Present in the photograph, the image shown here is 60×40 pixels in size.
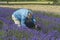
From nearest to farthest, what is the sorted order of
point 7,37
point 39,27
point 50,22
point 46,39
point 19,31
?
point 46,39, point 7,37, point 19,31, point 39,27, point 50,22

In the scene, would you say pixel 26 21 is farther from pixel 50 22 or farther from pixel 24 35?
pixel 24 35

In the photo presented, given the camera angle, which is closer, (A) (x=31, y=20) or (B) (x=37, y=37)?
(B) (x=37, y=37)

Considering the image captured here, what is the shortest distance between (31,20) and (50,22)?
0.51 m

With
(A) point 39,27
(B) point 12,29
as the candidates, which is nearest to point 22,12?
(A) point 39,27

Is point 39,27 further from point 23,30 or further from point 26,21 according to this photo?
point 23,30

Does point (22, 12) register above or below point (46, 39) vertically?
below

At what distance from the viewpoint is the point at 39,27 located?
6641mm

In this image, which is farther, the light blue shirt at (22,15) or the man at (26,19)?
the light blue shirt at (22,15)

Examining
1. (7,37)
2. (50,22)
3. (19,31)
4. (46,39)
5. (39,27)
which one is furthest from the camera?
(50,22)

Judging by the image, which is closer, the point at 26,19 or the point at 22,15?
the point at 26,19

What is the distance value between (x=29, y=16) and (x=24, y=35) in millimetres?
2026

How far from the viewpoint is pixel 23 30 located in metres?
5.11

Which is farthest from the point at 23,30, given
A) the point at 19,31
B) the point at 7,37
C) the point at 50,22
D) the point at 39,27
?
the point at 50,22

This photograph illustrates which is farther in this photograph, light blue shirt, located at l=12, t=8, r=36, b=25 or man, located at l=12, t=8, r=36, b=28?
light blue shirt, located at l=12, t=8, r=36, b=25
